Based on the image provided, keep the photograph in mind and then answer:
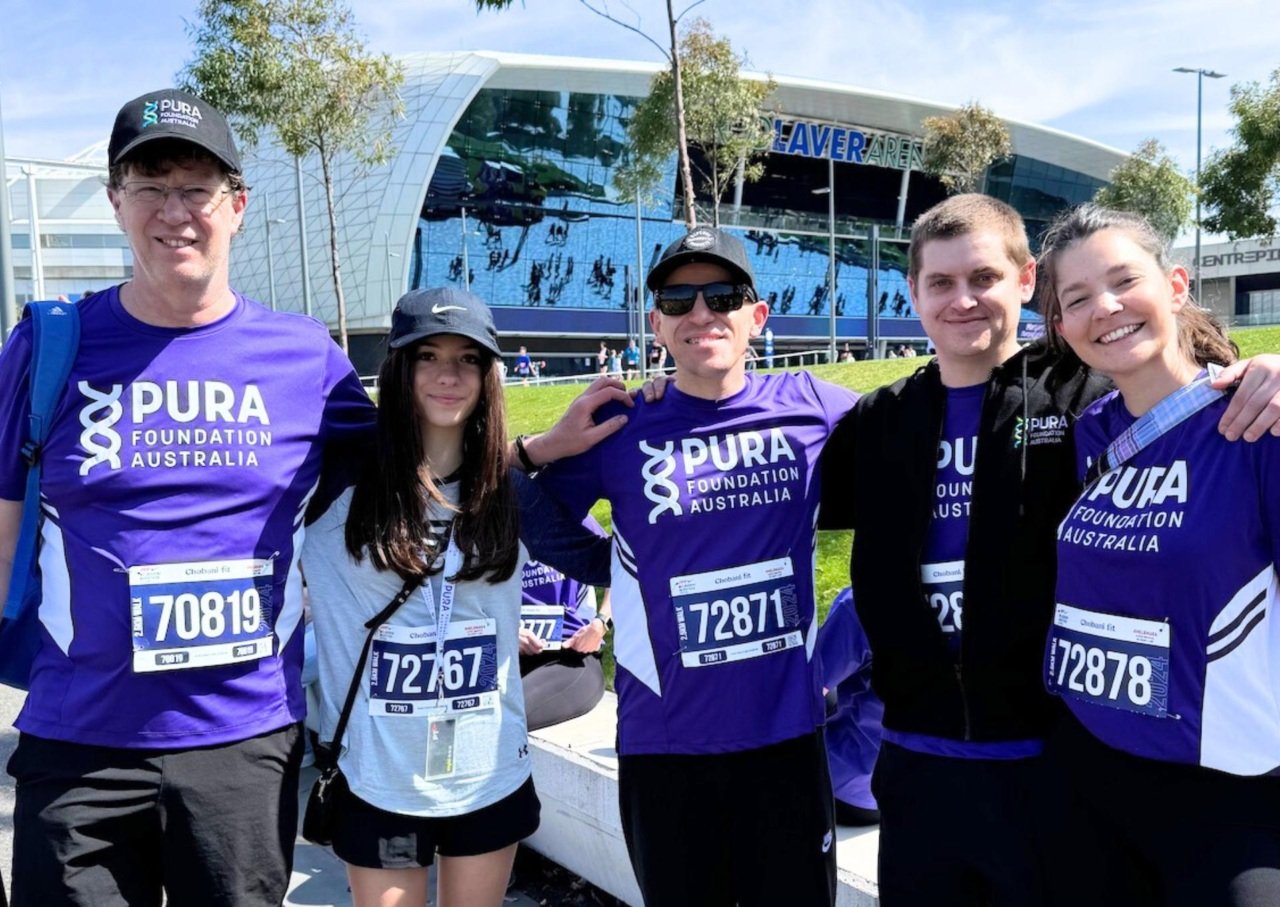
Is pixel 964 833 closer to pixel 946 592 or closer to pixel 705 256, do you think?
pixel 946 592

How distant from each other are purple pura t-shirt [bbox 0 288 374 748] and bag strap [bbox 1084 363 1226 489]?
1.88 metres

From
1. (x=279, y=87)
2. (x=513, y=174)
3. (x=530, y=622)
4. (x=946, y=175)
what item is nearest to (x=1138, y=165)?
(x=946, y=175)

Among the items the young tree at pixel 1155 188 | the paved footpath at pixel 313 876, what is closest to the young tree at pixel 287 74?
the paved footpath at pixel 313 876

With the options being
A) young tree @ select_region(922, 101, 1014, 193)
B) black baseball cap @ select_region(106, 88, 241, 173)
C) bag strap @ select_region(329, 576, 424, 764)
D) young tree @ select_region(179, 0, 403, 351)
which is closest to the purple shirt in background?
bag strap @ select_region(329, 576, 424, 764)

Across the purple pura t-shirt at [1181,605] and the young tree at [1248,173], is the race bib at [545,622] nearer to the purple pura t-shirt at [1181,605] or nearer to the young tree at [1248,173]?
the purple pura t-shirt at [1181,605]

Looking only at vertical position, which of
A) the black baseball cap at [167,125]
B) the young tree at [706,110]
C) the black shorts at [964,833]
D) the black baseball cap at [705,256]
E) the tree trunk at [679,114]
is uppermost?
the young tree at [706,110]

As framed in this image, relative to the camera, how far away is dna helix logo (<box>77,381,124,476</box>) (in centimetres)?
235

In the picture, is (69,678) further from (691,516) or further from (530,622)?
(530,622)

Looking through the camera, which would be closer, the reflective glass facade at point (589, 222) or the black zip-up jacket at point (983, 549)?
the black zip-up jacket at point (983, 549)

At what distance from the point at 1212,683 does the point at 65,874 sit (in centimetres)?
237

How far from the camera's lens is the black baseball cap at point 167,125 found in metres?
2.39

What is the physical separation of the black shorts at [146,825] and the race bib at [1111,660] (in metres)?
1.79

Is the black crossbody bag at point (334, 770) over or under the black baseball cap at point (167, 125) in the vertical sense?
under

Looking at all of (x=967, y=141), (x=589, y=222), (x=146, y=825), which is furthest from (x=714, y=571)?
(x=589, y=222)
